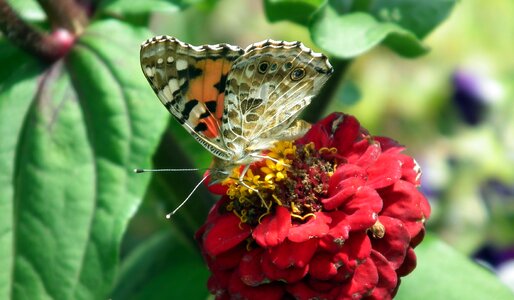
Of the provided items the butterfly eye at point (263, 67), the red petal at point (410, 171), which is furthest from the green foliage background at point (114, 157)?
the red petal at point (410, 171)

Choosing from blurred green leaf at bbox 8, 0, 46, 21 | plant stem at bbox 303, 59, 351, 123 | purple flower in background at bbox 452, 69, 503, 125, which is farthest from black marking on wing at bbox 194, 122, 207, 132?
purple flower in background at bbox 452, 69, 503, 125

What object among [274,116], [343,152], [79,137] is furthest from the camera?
[79,137]

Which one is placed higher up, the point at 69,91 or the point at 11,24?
the point at 11,24

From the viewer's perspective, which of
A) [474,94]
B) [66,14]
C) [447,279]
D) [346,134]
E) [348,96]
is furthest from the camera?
[474,94]

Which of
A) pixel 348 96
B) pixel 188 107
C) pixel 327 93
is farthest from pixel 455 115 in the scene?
pixel 188 107

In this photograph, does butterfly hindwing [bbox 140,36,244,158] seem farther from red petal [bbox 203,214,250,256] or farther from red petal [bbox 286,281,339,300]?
red petal [bbox 286,281,339,300]

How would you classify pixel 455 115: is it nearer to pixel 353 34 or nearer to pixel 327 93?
pixel 327 93

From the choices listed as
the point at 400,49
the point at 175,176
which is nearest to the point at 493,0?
the point at 400,49

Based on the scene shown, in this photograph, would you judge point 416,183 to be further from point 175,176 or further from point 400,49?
point 175,176
